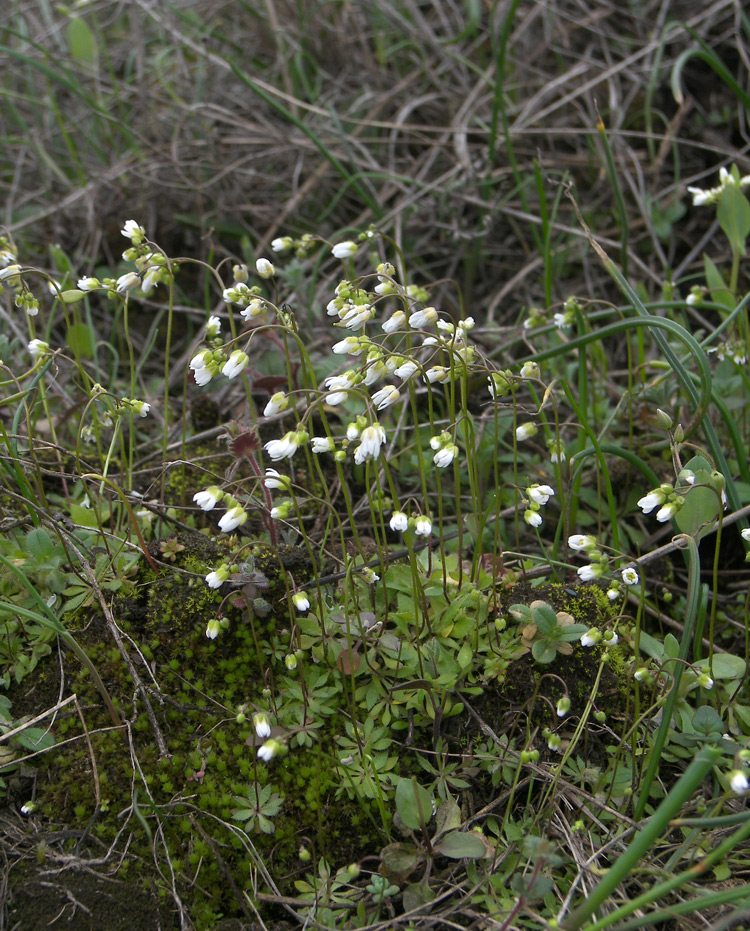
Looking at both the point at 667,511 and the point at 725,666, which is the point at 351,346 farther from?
the point at 725,666

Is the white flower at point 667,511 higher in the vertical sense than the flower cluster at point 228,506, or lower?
lower

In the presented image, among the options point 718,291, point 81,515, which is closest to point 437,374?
point 81,515

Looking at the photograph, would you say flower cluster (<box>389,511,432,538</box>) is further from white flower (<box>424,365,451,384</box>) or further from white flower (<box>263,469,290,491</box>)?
white flower (<box>424,365,451,384</box>)

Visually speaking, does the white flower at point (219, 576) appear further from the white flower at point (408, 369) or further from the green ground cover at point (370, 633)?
the white flower at point (408, 369)

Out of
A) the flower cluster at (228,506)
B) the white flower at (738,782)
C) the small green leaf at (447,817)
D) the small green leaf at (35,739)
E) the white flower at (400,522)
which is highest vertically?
the flower cluster at (228,506)

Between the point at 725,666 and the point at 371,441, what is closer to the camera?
the point at 371,441

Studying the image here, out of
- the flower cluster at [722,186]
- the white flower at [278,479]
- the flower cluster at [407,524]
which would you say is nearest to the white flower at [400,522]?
the flower cluster at [407,524]

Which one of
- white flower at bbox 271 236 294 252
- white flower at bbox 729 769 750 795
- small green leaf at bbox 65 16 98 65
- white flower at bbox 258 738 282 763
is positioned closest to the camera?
white flower at bbox 729 769 750 795

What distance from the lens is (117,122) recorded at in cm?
380

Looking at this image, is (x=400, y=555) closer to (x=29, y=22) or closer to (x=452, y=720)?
(x=452, y=720)

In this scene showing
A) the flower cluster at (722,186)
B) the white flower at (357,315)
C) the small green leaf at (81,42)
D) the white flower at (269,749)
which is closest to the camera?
the white flower at (269,749)

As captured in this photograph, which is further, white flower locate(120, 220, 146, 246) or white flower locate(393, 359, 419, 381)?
white flower locate(120, 220, 146, 246)

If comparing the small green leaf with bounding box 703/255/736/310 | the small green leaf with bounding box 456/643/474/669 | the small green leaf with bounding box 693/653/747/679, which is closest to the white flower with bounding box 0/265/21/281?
the small green leaf with bounding box 456/643/474/669

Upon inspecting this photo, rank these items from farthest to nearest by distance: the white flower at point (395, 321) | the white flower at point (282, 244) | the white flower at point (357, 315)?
the white flower at point (282, 244) → the white flower at point (395, 321) → the white flower at point (357, 315)
